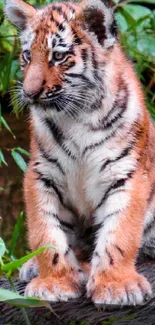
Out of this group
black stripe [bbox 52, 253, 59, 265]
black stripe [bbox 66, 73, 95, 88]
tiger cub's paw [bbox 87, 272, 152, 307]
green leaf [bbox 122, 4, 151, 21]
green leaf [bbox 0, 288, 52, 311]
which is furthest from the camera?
green leaf [bbox 122, 4, 151, 21]

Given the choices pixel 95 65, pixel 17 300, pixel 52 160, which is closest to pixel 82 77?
pixel 95 65

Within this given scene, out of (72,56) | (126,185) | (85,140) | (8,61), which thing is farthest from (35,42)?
(8,61)

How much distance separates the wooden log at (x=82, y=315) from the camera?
3264mm

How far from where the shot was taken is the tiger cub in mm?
3574

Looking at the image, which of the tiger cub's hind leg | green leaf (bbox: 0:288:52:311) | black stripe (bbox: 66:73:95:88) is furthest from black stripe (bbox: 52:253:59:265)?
green leaf (bbox: 0:288:52:311)

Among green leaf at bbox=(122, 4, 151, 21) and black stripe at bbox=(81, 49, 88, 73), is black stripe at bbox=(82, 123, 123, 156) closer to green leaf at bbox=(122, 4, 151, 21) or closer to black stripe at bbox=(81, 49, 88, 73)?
black stripe at bbox=(81, 49, 88, 73)

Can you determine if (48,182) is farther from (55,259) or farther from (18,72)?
(18,72)

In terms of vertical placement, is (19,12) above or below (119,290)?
above

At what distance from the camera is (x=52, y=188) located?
3.79 m

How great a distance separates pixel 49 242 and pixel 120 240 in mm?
292

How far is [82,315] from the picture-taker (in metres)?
3.36

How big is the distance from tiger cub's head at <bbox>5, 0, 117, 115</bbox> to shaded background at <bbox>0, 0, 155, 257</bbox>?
1.53 feet

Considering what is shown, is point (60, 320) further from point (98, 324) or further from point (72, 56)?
point (72, 56)

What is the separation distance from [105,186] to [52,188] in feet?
0.73
